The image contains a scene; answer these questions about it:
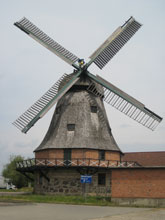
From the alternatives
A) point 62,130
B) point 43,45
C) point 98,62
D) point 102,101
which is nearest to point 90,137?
point 62,130

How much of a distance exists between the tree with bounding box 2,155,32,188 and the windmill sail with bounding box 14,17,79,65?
960 inches

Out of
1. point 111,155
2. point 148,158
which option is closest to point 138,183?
→ point 111,155

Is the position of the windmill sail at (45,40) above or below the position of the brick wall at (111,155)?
above

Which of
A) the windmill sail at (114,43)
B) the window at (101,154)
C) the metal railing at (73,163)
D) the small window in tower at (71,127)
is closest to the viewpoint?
the metal railing at (73,163)

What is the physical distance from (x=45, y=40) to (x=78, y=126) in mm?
8129

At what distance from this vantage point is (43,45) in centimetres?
2845

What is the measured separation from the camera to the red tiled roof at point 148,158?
43091 millimetres

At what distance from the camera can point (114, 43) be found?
28969 mm

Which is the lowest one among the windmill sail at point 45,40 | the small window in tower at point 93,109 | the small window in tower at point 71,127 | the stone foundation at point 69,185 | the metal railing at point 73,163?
the stone foundation at point 69,185

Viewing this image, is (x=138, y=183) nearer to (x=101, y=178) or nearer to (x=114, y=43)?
(x=101, y=178)

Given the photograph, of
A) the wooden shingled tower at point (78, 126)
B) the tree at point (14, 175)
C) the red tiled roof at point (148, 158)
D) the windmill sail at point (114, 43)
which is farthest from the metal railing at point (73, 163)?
the tree at point (14, 175)

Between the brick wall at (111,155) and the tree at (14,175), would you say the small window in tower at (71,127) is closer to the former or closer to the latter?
the brick wall at (111,155)

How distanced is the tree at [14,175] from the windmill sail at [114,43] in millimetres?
25582

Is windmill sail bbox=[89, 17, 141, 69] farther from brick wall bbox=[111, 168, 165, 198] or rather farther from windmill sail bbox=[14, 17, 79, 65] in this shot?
brick wall bbox=[111, 168, 165, 198]
